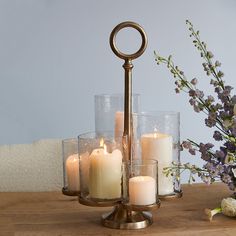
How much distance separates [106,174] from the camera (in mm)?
1213

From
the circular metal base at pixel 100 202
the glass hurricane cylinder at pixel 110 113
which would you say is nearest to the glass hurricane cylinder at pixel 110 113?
the glass hurricane cylinder at pixel 110 113

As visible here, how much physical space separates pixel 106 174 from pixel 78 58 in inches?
61.5

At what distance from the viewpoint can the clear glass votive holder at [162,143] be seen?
1.29m

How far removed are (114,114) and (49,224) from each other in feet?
1.07

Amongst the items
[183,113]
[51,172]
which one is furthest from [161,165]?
[183,113]

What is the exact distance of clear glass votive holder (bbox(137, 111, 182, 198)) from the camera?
1.29 metres

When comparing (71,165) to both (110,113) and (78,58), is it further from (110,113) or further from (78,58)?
(78,58)

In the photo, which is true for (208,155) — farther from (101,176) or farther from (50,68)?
(50,68)

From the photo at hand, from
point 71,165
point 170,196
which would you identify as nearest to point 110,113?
point 71,165

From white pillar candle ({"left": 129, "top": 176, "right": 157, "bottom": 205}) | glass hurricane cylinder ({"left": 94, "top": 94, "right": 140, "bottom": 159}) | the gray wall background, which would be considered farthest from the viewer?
the gray wall background

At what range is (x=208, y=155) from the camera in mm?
1331

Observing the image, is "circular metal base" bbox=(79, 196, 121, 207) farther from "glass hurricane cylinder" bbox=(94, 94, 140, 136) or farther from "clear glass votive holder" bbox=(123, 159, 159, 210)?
"glass hurricane cylinder" bbox=(94, 94, 140, 136)

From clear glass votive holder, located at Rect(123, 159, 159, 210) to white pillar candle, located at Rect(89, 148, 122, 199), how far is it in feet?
0.06

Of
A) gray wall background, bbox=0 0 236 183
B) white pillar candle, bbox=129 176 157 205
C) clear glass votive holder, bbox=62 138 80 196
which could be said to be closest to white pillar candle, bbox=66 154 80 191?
clear glass votive holder, bbox=62 138 80 196
